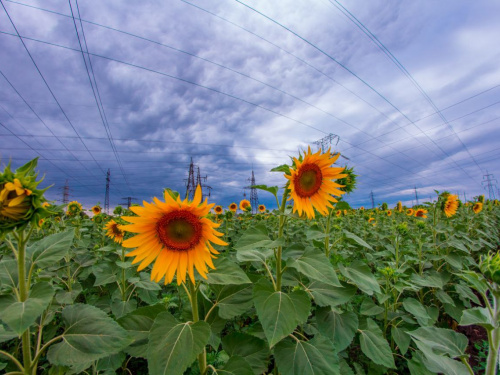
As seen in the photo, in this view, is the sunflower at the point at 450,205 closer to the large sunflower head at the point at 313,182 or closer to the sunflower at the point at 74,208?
the large sunflower head at the point at 313,182

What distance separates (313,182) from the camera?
1891 mm

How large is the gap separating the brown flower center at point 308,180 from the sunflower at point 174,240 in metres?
0.69

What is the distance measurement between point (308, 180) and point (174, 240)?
1012 millimetres

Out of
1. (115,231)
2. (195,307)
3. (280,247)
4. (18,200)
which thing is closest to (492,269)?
(280,247)

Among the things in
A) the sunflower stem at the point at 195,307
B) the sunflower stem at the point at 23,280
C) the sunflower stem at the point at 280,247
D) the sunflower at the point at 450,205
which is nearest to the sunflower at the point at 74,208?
the sunflower stem at the point at 23,280

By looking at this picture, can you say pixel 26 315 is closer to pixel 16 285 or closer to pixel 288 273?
pixel 16 285

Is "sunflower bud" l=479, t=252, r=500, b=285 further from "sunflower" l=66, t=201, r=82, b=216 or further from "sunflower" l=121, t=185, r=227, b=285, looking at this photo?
"sunflower" l=66, t=201, r=82, b=216

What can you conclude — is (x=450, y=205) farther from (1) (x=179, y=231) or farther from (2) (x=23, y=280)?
(2) (x=23, y=280)

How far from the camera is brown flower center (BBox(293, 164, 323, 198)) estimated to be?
1.78 meters

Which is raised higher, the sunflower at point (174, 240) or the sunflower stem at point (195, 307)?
the sunflower at point (174, 240)

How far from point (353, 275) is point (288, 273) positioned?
431 mm

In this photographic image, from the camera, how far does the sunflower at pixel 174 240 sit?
135 cm

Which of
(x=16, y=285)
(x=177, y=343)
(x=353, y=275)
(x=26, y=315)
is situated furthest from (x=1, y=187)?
(x=353, y=275)

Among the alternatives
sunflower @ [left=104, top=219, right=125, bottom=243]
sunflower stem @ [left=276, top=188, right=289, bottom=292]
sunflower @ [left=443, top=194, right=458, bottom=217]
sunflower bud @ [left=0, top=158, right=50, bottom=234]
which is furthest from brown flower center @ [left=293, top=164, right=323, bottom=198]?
sunflower @ [left=443, top=194, right=458, bottom=217]
